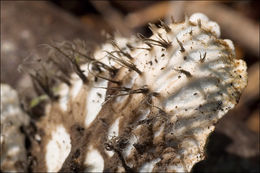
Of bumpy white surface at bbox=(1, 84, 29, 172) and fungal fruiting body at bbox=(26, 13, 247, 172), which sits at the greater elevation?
fungal fruiting body at bbox=(26, 13, 247, 172)

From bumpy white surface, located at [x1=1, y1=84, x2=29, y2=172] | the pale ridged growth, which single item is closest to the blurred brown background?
bumpy white surface, located at [x1=1, y1=84, x2=29, y2=172]

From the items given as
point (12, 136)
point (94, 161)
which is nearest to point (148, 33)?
point (12, 136)

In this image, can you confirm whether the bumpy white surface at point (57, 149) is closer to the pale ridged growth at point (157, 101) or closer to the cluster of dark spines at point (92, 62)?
the pale ridged growth at point (157, 101)

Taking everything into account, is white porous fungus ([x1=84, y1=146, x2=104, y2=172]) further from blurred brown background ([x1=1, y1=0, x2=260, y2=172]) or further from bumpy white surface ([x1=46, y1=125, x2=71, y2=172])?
blurred brown background ([x1=1, y1=0, x2=260, y2=172])

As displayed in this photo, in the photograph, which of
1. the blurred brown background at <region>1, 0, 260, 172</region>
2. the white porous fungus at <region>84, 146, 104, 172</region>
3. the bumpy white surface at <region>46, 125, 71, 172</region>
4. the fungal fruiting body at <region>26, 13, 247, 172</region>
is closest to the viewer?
the fungal fruiting body at <region>26, 13, 247, 172</region>

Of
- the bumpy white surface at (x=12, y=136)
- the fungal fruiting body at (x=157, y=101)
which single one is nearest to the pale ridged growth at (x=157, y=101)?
the fungal fruiting body at (x=157, y=101)

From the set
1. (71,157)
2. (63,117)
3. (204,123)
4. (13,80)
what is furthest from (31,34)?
(204,123)

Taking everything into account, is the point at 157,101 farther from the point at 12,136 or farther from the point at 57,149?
the point at 12,136
